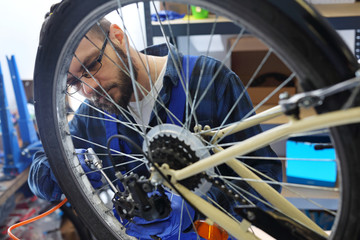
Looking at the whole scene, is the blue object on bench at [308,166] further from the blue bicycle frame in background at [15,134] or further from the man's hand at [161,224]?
the blue bicycle frame in background at [15,134]

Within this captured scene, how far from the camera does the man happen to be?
0.81m

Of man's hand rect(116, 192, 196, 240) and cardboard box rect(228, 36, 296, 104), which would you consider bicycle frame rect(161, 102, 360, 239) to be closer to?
man's hand rect(116, 192, 196, 240)

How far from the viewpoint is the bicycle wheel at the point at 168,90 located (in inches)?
18.4

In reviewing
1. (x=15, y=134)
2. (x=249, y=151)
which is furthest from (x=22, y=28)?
(x=249, y=151)

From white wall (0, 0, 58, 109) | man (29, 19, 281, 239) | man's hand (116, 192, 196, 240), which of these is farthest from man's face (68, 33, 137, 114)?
white wall (0, 0, 58, 109)

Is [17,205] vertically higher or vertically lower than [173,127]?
Answer: lower

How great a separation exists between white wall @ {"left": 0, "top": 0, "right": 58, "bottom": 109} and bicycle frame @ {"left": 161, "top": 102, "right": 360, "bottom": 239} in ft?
5.12

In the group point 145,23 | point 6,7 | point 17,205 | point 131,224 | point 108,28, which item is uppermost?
point 6,7

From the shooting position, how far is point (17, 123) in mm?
1857

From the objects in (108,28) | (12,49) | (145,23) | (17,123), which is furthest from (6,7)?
(108,28)

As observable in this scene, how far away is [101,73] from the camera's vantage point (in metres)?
0.87

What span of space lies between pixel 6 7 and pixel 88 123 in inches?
46.3

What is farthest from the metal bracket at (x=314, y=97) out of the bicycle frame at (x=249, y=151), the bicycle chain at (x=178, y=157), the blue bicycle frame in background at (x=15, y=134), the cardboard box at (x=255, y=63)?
the blue bicycle frame in background at (x=15, y=134)

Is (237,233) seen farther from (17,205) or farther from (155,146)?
(17,205)
